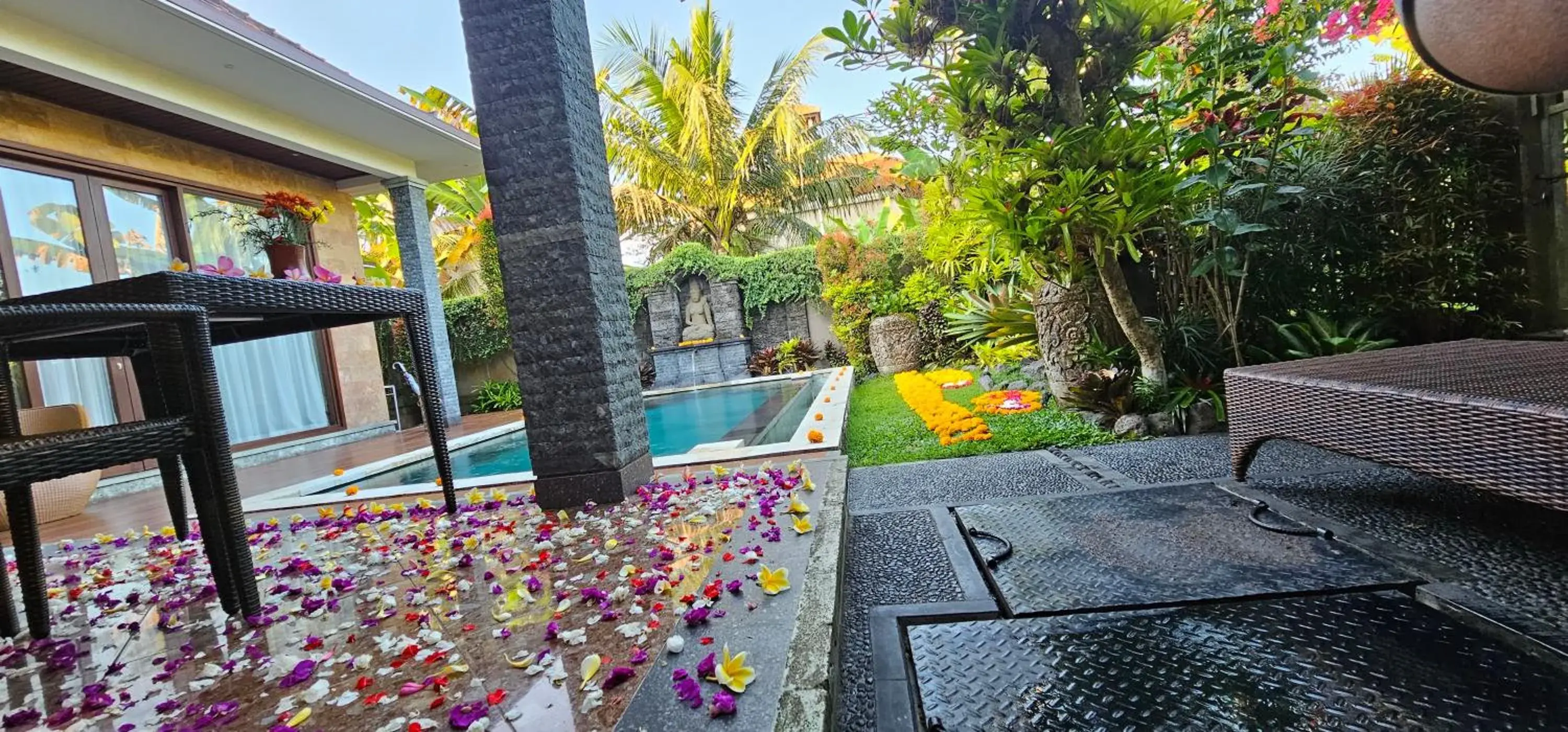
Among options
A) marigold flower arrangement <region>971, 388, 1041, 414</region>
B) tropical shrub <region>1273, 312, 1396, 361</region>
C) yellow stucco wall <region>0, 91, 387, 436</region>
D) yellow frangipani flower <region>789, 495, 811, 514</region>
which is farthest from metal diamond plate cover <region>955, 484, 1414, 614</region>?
yellow stucco wall <region>0, 91, 387, 436</region>

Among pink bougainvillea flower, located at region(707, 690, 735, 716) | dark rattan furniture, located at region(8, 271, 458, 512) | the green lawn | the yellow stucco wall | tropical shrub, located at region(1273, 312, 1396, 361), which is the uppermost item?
the yellow stucco wall

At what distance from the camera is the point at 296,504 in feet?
9.76

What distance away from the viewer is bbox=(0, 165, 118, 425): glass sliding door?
175 inches

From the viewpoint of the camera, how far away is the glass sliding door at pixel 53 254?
4.44 m

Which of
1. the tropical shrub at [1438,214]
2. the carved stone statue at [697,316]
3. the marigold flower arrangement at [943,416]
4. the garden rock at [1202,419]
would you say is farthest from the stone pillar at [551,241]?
the carved stone statue at [697,316]

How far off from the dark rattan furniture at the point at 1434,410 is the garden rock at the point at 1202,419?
97 centimetres

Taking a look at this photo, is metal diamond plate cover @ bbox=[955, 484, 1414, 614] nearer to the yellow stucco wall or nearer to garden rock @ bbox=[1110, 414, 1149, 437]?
garden rock @ bbox=[1110, 414, 1149, 437]

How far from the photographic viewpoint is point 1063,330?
3986 mm

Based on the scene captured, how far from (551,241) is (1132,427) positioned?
2849 mm

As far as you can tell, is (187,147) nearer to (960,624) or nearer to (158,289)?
(158,289)

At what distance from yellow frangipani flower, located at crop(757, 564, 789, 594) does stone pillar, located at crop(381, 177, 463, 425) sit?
6.78 meters

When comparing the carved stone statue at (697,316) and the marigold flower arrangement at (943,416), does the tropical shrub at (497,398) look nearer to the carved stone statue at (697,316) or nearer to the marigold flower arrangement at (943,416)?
the carved stone statue at (697,316)

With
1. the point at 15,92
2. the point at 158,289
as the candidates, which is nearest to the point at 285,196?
the point at 158,289

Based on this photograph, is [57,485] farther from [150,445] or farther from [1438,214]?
[1438,214]
